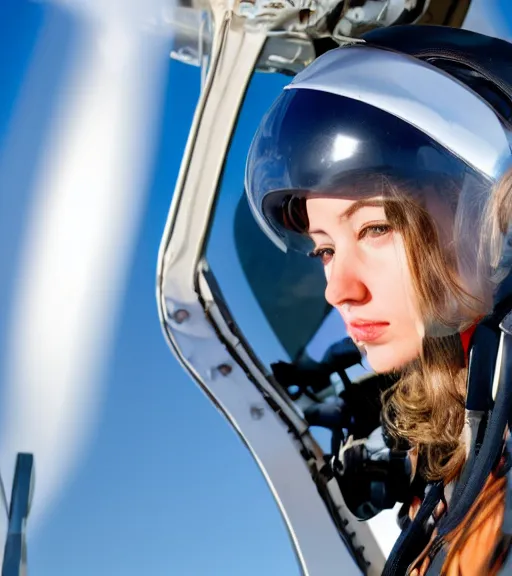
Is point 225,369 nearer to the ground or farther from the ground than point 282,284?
nearer to the ground

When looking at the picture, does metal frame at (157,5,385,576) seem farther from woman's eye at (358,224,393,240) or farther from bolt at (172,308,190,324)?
woman's eye at (358,224,393,240)

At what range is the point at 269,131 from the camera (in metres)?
1.01

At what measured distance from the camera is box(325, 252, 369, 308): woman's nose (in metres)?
0.99

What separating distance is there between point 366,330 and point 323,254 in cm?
10

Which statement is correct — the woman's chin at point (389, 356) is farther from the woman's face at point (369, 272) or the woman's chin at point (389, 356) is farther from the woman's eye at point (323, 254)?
the woman's eye at point (323, 254)

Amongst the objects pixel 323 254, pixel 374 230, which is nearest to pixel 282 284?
pixel 323 254

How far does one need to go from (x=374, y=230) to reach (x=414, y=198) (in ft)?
0.18

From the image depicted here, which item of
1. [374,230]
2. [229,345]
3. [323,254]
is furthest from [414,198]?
[229,345]

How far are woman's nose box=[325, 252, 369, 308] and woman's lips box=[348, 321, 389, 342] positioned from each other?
0.10 feet

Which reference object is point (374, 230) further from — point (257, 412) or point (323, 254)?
point (257, 412)

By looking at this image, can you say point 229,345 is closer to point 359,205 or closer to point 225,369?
point 225,369

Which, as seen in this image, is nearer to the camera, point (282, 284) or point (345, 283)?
point (345, 283)

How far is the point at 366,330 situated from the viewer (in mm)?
1041

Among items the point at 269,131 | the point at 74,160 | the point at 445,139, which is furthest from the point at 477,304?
the point at 74,160
